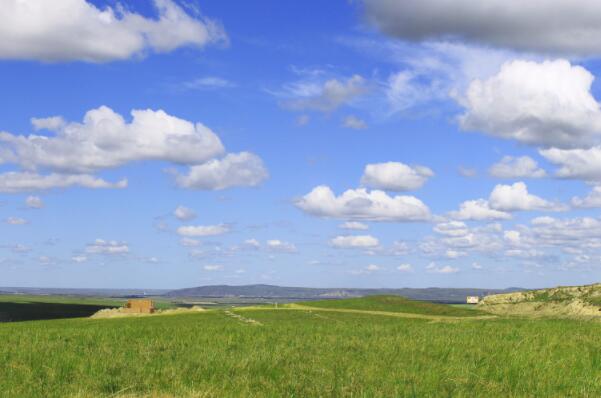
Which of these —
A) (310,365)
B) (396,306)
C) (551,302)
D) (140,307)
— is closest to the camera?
(310,365)

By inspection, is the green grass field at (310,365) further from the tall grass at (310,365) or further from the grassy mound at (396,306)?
the grassy mound at (396,306)

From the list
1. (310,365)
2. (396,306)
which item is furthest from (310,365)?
(396,306)

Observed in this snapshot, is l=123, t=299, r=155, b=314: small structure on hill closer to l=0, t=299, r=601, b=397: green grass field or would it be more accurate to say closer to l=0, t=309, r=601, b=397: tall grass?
l=0, t=299, r=601, b=397: green grass field

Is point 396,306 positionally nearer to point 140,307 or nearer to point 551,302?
point 551,302

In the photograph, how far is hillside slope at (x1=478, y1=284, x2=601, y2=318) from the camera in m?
60.0

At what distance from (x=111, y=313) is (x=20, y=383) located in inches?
3241

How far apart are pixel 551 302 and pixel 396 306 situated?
1694cm

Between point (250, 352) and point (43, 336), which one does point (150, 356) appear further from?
point (43, 336)

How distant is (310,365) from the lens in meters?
13.1

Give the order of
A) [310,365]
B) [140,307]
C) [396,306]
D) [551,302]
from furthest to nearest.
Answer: [140,307] → [396,306] → [551,302] → [310,365]

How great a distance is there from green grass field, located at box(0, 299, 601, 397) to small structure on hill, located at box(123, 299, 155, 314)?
257 ft

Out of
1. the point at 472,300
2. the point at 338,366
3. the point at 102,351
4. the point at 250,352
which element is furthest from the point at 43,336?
the point at 472,300

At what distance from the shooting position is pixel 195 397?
988 cm

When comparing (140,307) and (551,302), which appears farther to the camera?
(140,307)
